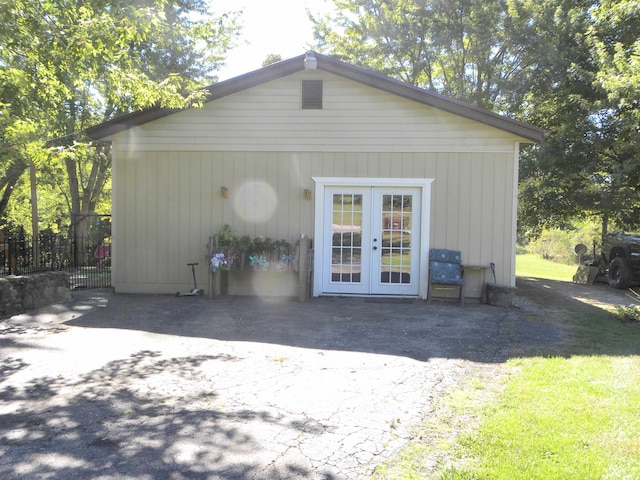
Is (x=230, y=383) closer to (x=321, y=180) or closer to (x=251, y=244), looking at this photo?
(x=251, y=244)

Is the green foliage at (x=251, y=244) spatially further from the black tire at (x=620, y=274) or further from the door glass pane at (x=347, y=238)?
the black tire at (x=620, y=274)

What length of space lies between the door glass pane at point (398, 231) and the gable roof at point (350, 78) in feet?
5.69

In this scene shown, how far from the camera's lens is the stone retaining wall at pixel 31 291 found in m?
6.48

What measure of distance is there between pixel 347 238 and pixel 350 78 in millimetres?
2834

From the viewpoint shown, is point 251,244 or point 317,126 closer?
point 251,244

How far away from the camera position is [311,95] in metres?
8.45

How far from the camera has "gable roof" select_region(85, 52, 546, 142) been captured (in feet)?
25.9

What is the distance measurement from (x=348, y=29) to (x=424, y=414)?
1829 centimetres

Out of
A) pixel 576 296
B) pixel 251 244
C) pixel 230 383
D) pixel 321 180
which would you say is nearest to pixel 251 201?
pixel 251 244

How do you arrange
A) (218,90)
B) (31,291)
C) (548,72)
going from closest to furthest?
(31,291) < (218,90) < (548,72)

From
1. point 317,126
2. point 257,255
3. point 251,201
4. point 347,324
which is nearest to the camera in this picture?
point 347,324

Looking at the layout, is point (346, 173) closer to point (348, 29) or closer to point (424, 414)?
point (424, 414)

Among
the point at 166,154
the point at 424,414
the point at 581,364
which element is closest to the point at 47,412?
the point at 424,414

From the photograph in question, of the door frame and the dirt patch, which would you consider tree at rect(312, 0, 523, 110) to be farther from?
the door frame
